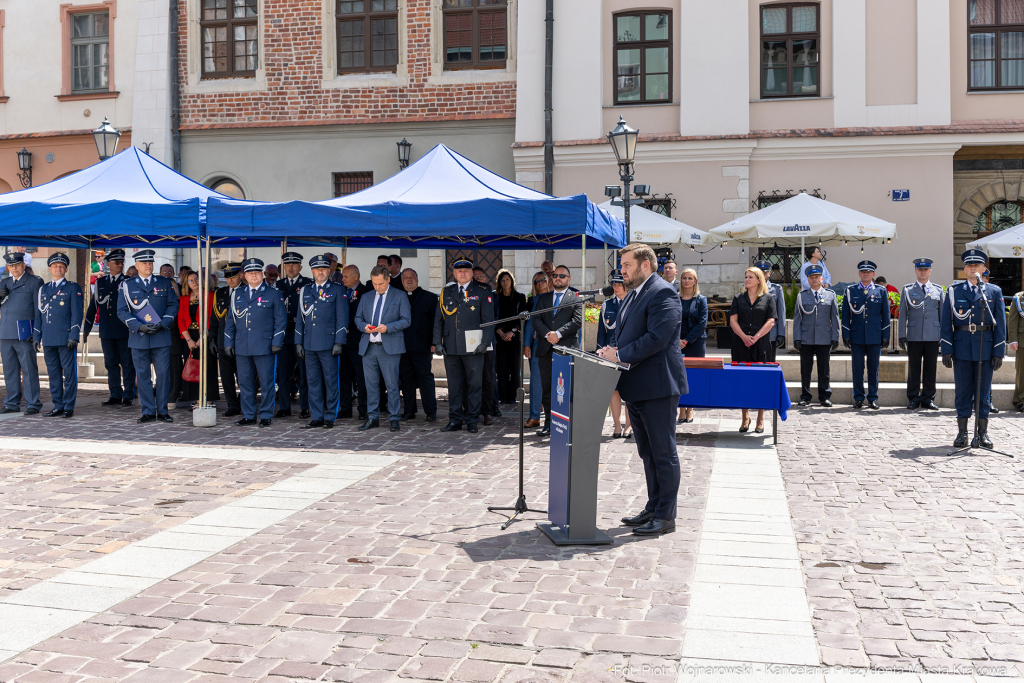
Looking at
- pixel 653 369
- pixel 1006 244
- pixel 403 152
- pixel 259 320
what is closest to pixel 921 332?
pixel 1006 244

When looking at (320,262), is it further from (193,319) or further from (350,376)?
(193,319)

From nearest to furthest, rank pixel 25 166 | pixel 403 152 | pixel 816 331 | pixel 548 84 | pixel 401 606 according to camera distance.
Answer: pixel 401 606 < pixel 816 331 < pixel 548 84 < pixel 403 152 < pixel 25 166

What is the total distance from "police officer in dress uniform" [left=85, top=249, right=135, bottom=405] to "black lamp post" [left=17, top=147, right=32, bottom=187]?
11138 millimetres

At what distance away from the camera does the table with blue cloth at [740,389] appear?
9.77 metres

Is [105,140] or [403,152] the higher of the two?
[403,152]

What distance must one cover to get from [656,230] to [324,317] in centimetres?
734

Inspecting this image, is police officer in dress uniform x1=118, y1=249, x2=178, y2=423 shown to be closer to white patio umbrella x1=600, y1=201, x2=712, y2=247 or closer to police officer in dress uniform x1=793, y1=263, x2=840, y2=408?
white patio umbrella x1=600, y1=201, x2=712, y2=247

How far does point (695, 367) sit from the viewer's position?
32.5ft

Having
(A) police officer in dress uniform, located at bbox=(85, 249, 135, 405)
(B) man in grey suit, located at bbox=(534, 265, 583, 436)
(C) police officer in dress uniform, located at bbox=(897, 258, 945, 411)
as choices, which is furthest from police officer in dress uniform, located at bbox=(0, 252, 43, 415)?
(C) police officer in dress uniform, located at bbox=(897, 258, 945, 411)

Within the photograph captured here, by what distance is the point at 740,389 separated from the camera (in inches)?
388

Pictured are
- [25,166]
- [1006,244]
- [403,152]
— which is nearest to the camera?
[1006,244]

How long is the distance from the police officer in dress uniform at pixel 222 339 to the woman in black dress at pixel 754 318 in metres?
6.33

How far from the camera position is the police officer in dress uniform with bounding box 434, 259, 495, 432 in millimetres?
10398

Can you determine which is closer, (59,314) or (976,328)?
(976,328)
